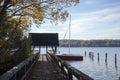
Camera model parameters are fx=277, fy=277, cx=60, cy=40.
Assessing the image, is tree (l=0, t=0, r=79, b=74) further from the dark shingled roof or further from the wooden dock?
the dark shingled roof

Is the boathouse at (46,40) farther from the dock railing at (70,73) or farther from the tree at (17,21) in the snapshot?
the dock railing at (70,73)

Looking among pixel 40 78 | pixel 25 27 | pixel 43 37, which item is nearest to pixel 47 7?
pixel 25 27

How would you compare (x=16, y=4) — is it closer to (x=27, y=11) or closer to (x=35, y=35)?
(x=27, y=11)

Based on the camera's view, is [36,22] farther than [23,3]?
Yes

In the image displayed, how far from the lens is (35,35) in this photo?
57.4 metres

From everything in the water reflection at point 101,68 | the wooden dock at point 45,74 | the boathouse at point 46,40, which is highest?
the boathouse at point 46,40

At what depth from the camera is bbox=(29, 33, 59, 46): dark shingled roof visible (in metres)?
54.7

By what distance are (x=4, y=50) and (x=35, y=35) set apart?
116ft

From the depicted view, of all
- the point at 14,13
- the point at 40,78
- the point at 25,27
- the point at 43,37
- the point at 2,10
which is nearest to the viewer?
the point at 40,78

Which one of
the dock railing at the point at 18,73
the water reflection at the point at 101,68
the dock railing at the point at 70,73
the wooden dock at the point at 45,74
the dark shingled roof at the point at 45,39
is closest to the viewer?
the dock railing at the point at 70,73

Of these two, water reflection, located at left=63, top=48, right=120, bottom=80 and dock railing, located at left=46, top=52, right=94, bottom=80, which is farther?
water reflection, located at left=63, top=48, right=120, bottom=80

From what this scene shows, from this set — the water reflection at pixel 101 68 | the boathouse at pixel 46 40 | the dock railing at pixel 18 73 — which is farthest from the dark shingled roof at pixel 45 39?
the dock railing at pixel 18 73

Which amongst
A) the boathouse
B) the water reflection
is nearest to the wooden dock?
the water reflection

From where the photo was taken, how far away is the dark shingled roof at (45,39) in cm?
5466
